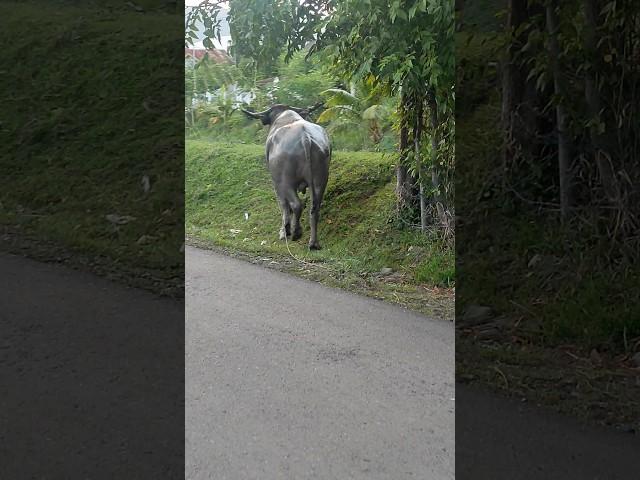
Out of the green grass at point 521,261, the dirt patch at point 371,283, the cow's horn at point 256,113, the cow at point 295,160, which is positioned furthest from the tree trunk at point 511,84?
the cow's horn at point 256,113

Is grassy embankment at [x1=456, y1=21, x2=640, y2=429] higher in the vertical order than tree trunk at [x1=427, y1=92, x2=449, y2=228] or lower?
lower

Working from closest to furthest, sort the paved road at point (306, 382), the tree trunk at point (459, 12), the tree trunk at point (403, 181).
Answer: the paved road at point (306, 382)
the tree trunk at point (403, 181)
the tree trunk at point (459, 12)

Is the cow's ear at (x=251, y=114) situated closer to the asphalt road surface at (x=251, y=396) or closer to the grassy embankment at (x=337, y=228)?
the grassy embankment at (x=337, y=228)

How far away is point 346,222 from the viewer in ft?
6.24

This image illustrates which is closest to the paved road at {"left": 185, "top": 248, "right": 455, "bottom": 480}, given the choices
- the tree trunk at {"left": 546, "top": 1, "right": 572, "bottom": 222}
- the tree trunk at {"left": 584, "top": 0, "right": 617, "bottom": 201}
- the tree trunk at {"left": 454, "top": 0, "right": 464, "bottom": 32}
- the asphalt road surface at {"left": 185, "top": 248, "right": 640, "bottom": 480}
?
the asphalt road surface at {"left": 185, "top": 248, "right": 640, "bottom": 480}

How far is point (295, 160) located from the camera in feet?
5.95

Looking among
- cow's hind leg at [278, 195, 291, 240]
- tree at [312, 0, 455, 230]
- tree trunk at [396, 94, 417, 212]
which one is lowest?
cow's hind leg at [278, 195, 291, 240]

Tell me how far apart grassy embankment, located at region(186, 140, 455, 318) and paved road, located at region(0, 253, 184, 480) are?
0.26 metres

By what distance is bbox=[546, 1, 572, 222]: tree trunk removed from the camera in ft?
6.60

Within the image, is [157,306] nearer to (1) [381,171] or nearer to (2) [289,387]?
(2) [289,387]

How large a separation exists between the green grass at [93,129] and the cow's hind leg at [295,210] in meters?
0.34

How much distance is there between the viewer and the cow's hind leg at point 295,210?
1.83m

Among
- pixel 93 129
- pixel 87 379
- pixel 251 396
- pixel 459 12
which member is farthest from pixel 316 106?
pixel 93 129

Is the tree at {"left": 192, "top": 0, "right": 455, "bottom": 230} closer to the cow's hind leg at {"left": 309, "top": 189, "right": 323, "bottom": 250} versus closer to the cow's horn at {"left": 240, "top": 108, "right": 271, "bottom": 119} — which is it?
the cow's horn at {"left": 240, "top": 108, "right": 271, "bottom": 119}
